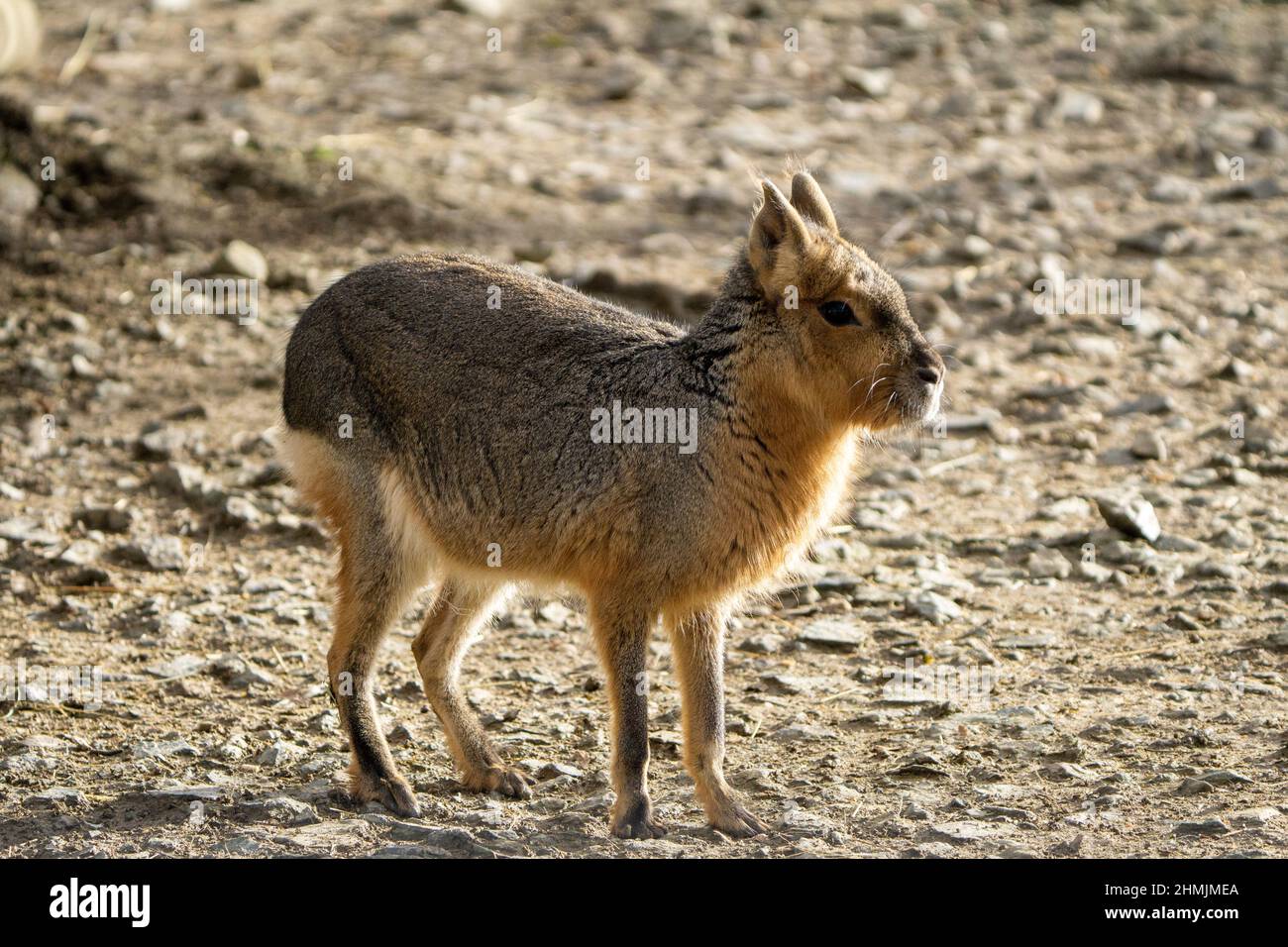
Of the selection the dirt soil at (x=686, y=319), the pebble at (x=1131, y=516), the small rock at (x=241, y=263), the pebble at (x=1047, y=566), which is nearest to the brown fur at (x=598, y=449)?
the dirt soil at (x=686, y=319)

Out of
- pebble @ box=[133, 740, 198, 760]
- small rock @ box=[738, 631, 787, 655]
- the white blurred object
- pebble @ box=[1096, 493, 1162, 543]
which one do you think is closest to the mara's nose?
small rock @ box=[738, 631, 787, 655]

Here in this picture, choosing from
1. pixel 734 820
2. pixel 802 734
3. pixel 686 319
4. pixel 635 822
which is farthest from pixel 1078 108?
pixel 635 822

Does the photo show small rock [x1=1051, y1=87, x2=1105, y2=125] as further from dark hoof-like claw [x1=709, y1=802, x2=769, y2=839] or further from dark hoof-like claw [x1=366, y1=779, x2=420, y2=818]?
dark hoof-like claw [x1=366, y1=779, x2=420, y2=818]

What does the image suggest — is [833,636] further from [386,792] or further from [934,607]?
[386,792]

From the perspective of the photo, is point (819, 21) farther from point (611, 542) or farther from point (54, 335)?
point (611, 542)

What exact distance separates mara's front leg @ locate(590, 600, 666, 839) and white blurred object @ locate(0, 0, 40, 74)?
946 cm

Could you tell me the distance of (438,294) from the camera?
252 inches

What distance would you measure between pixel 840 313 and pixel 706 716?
145 centimetres

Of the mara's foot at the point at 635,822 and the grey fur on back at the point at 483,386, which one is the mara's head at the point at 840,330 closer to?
the grey fur on back at the point at 483,386

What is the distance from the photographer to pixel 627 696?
5.90m

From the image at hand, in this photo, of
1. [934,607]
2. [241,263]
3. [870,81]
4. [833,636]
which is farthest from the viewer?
[870,81]

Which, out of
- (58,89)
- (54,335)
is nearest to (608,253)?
(54,335)
